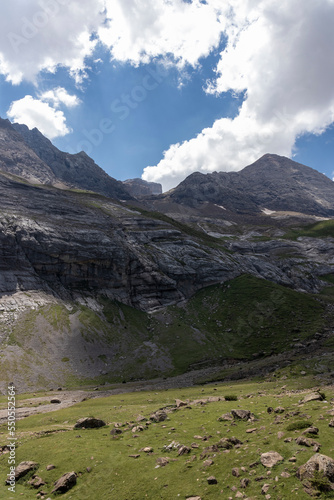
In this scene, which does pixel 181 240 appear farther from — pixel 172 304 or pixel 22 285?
pixel 22 285

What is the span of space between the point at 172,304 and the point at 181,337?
115 ft

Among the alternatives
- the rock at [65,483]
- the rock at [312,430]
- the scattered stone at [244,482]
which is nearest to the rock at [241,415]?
the rock at [312,430]

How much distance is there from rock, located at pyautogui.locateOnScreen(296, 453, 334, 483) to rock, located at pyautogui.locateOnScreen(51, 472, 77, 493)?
50.5ft

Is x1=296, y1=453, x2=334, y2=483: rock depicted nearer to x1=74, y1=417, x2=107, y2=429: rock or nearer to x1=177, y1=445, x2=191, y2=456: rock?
x1=177, y1=445, x2=191, y2=456: rock

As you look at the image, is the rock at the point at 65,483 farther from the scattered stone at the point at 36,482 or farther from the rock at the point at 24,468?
the rock at the point at 24,468

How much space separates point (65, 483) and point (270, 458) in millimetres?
14204

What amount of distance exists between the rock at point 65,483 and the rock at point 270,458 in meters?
13.5

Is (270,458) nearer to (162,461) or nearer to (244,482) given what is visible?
(244,482)

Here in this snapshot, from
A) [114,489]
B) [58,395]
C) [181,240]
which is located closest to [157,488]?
[114,489]

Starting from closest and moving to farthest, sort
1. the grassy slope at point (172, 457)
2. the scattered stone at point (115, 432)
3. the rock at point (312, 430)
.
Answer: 1. the grassy slope at point (172, 457)
2. the rock at point (312, 430)
3. the scattered stone at point (115, 432)

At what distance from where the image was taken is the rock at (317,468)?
13.6 meters

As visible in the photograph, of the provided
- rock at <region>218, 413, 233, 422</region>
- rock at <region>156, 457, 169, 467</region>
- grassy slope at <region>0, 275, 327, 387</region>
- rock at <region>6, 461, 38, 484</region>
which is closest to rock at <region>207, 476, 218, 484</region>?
rock at <region>156, 457, 169, 467</region>

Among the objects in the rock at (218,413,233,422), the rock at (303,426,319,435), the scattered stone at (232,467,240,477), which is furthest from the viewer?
the rock at (218,413,233,422)

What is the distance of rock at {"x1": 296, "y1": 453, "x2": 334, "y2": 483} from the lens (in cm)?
1362
